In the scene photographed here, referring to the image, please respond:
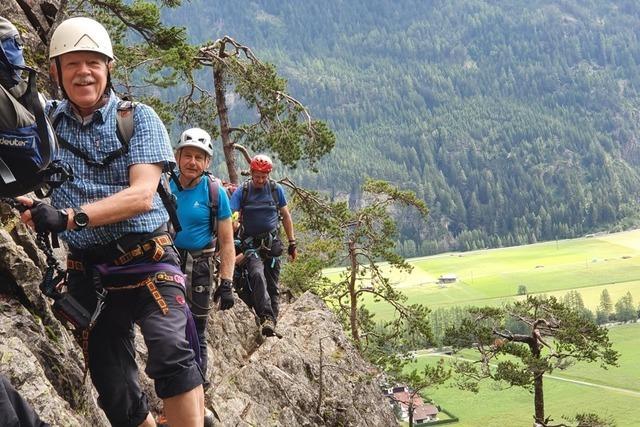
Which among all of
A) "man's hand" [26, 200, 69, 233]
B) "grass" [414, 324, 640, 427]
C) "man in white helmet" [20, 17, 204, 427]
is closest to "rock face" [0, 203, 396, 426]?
"man in white helmet" [20, 17, 204, 427]

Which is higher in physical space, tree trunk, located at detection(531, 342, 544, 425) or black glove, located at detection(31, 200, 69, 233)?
black glove, located at detection(31, 200, 69, 233)

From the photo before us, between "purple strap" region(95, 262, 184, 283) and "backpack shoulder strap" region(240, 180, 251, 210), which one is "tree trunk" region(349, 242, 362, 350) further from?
"purple strap" region(95, 262, 184, 283)

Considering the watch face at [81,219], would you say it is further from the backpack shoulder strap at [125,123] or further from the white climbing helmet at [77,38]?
the white climbing helmet at [77,38]

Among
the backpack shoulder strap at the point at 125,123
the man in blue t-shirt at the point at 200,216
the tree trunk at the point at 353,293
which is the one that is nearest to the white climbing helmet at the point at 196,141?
the man in blue t-shirt at the point at 200,216

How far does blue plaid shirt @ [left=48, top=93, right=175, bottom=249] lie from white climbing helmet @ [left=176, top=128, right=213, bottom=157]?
89.7 inches

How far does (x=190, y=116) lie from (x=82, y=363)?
16694 millimetres

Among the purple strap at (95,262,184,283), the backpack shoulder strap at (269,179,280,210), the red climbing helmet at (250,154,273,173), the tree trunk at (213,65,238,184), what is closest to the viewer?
the purple strap at (95,262,184,283)

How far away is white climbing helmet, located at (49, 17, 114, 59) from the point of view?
4.45 meters

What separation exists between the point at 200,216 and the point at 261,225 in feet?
12.9

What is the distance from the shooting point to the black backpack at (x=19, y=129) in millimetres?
3551

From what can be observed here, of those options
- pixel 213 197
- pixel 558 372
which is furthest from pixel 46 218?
pixel 558 372

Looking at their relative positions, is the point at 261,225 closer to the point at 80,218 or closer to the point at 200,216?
the point at 200,216

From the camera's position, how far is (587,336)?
22812 millimetres

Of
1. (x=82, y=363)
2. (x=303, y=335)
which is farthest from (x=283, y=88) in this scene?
(x=82, y=363)
